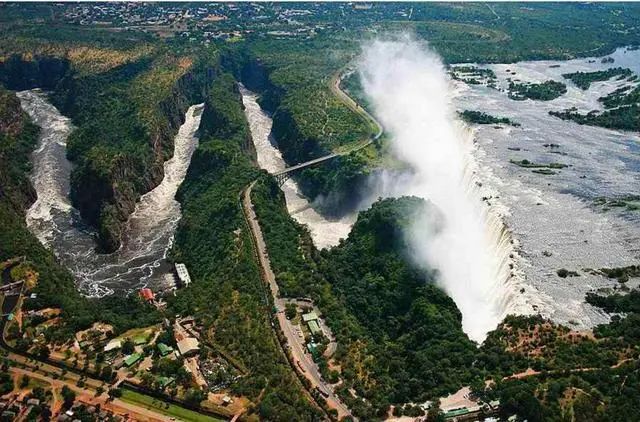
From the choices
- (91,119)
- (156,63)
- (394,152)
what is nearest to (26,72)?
(156,63)

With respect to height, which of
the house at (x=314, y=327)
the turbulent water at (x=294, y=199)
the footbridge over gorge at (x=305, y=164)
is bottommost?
the turbulent water at (x=294, y=199)

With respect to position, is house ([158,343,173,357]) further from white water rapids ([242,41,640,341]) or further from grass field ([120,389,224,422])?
white water rapids ([242,41,640,341])

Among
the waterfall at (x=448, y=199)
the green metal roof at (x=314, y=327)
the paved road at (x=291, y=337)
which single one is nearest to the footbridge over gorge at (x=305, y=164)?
the waterfall at (x=448, y=199)

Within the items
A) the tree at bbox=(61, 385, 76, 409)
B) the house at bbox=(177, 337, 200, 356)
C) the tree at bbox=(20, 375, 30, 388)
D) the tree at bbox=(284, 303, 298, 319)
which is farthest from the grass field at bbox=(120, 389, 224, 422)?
the tree at bbox=(284, 303, 298, 319)

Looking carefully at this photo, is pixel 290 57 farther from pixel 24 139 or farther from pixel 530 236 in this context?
pixel 530 236

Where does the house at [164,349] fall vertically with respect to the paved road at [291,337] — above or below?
above

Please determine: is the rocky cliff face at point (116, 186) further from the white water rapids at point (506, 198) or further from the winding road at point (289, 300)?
the white water rapids at point (506, 198)

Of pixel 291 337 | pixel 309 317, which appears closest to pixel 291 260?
pixel 309 317
